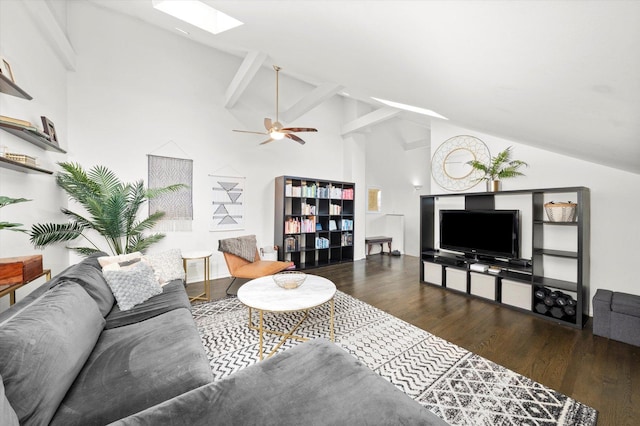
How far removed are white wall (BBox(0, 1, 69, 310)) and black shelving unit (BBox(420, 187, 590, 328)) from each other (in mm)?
4929

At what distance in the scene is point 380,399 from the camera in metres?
0.97

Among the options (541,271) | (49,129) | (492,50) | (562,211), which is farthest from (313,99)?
(541,271)

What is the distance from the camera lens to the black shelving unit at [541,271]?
2.58 metres

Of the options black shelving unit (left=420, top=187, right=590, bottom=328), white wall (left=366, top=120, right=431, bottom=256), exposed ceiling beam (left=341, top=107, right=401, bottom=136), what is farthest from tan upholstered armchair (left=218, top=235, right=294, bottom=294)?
white wall (left=366, top=120, right=431, bottom=256)

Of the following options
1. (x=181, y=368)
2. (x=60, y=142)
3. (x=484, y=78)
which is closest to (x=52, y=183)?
(x=60, y=142)

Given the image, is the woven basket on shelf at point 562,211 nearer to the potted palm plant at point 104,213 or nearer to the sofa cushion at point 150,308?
the sofa cushion at point 150,308

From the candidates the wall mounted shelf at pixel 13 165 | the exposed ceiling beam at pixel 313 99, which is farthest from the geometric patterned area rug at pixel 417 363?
the exposed ceiling beam at pixel 313 99

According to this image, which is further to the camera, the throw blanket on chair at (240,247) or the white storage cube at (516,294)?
the throw blanket on chair at (240,247)

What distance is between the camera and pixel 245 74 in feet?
11.0

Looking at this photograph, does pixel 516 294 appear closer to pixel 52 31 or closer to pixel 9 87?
pixel 9 87

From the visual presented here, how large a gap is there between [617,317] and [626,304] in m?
0.15

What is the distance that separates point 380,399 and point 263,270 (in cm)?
274

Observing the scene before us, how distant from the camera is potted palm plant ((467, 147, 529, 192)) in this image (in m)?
3.26

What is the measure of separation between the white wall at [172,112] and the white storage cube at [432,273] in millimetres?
2894
